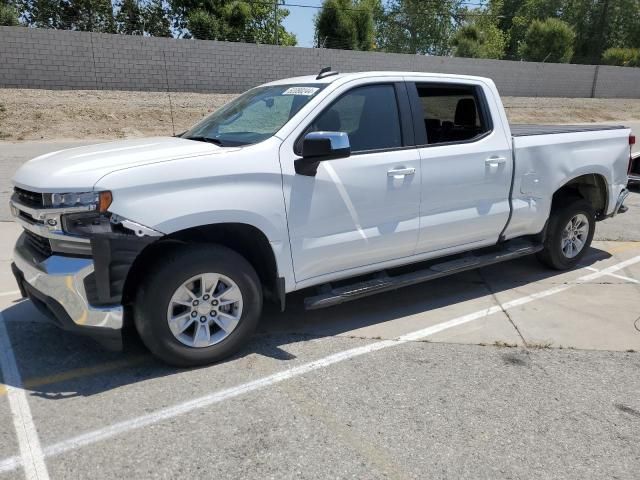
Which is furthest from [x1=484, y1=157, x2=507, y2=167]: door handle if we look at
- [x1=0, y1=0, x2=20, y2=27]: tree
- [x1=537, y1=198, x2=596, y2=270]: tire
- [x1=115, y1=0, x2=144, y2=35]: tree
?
A: [x1=115, y1=0, x2=144, y2=35]: tree

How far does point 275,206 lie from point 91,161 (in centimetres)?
121

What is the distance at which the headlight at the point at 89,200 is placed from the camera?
10.8ft

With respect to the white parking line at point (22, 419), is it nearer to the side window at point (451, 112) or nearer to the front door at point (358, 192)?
the front door at point (358, 192)

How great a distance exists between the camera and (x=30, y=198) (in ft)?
11.7

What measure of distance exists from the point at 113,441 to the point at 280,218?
1721 millimetres

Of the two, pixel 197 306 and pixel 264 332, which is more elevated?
pixel 197 306

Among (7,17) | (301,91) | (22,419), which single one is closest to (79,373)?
(22,419)

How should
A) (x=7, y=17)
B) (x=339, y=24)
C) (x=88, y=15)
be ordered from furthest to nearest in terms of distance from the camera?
1. (x=88, y=15)
2. (x=339, y=24)
3. (x=7, y=17)

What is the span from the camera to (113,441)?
3055 millimetres

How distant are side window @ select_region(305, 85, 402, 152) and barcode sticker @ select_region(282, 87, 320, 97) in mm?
218

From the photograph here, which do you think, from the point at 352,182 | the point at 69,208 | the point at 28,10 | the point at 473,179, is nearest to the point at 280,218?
the point at 352,182

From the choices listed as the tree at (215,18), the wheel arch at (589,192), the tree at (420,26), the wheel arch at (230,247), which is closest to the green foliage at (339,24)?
the tree at (215,18)

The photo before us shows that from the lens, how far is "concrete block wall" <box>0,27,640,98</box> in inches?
773

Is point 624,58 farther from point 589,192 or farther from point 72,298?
point 72,298
